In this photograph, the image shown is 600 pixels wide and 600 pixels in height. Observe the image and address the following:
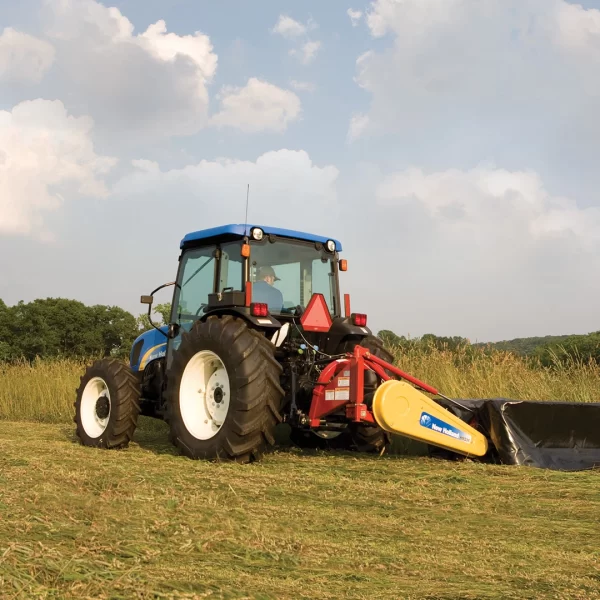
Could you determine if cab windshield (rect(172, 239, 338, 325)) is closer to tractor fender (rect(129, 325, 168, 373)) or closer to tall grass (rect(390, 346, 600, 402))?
tractor fender (rect(129, 325, 168, 373))

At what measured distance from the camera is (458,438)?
5.60m

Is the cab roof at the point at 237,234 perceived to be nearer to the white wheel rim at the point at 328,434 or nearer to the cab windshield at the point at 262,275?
the cab windshield at the point at 262,275

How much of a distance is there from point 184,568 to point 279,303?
403cm

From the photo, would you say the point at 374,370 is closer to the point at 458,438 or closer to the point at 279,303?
the point at 458,438

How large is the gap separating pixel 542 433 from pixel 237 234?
305 cm

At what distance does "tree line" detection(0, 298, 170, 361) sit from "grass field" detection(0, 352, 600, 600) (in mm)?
31887

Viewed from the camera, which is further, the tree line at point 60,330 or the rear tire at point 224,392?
the tree line at point 60,330

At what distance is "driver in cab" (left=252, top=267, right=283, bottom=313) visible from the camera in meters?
6.52

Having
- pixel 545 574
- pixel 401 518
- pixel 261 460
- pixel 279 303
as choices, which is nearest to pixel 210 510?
pixel 401 518

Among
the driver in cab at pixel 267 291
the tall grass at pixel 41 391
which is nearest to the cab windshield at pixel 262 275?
the driver in cab at pixel 267 291

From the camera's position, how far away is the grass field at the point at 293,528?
2.62m

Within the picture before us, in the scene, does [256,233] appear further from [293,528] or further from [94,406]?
[293,528]

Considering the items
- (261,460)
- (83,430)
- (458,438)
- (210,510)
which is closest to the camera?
(210,510)

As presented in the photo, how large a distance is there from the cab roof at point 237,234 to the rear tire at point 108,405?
1.41 metres
